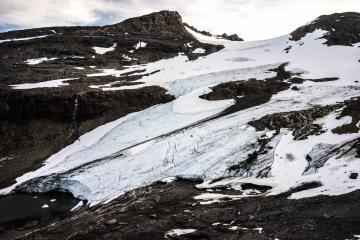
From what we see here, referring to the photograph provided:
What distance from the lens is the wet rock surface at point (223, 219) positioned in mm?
17188

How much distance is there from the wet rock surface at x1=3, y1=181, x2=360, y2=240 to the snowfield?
5.42ft

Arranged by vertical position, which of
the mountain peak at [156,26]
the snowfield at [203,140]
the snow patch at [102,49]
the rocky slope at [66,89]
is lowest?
the snowfield at [203,140]

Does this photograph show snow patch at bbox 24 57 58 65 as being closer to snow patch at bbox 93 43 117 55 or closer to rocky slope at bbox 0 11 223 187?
rocky slope at bbox 0 11 223 187

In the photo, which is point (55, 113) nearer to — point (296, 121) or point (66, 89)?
point (66, 89)

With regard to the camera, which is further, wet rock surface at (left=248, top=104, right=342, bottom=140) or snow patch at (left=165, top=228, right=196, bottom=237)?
wet rock surface at (left=248, top=104, right=342, bottom=140)

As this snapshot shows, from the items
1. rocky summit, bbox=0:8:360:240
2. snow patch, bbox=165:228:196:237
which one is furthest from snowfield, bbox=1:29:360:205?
snow patch, bbox=165:228:196:237

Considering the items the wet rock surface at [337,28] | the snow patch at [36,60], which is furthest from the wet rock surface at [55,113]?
the wet rock surface at [337,28]

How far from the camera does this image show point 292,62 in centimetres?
5516

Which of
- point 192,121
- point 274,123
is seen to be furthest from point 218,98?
point 274,123

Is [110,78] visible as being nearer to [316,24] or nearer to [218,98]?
[218,98]

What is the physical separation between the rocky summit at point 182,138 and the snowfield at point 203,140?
14 cm

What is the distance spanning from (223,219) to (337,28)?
50959mm

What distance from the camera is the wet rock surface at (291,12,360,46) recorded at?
5853 cm

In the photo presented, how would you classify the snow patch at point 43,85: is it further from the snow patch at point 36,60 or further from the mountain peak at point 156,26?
the mountain peak at point 156,26
